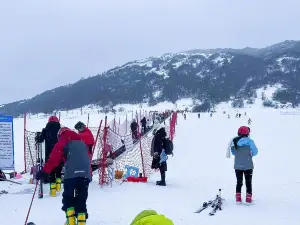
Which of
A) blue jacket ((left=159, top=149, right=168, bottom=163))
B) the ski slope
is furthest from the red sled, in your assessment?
blue jacket ((left=159, top=149, right=168, bottom=163))

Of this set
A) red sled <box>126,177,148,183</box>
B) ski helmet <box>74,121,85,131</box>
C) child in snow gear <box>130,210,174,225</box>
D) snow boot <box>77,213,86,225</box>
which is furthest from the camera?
red sled <box>126,177,148,183</box>

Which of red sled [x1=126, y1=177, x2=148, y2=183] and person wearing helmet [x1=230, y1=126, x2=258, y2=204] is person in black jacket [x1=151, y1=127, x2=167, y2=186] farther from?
person wearing helmet [x1=230, y1=126, x2=258, y2=204]

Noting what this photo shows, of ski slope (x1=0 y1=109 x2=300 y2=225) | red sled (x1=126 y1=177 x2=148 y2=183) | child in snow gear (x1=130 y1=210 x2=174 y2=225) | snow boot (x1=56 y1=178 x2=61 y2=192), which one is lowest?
ski slope (x1=0 y1=109 x2=300 y2=225)

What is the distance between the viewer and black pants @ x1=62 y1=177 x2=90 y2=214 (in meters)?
5.66

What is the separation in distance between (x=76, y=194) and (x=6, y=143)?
16.1 ft

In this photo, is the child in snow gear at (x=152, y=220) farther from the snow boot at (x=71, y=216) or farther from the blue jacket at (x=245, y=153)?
the blue jacket at (x=245, y=153)

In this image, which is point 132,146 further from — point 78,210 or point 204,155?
point 78,210

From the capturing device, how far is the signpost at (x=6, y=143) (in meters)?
9.88

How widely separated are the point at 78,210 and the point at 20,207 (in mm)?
2379

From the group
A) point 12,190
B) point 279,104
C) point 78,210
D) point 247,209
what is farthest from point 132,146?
point 279,104

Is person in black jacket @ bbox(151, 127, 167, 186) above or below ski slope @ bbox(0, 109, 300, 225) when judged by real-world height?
above

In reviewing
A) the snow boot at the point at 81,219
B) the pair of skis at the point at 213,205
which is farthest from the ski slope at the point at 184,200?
the snow boot at the point at 81,219

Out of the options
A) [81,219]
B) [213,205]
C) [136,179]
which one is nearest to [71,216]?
[81,219]

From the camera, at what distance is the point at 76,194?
5.71m
